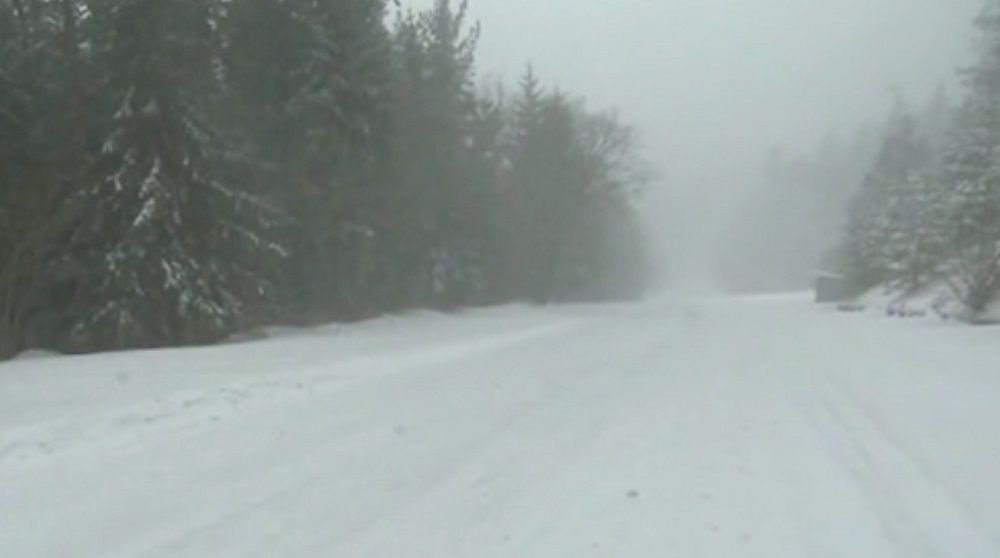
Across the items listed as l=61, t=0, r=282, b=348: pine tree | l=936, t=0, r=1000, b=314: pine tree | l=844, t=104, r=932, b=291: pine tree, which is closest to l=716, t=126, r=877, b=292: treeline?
l=844, t=104, r=932, b=291: pine tree

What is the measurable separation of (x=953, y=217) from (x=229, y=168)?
65.8ft

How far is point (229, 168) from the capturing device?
2205 cm

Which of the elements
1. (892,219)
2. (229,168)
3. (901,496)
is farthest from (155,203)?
(892,219)

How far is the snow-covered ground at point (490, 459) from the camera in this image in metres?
5.69

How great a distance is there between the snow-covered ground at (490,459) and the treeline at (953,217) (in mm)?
12216

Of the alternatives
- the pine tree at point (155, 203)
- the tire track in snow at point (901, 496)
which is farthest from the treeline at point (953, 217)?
the pine tree at point (155, 203)

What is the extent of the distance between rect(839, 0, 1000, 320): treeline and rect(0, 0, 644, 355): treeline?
16.5 m

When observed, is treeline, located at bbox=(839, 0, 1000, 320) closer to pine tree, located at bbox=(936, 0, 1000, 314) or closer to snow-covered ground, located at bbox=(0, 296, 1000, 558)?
pine tree, located at bbox=(936, 0, 1000, 314)

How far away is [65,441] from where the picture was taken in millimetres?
8172

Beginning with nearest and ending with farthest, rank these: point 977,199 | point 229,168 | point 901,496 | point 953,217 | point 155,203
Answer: point 901,496 < point 155,203 < point 229,168 < point 977,199 < point 953,217

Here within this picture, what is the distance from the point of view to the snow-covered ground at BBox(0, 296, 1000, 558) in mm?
5688

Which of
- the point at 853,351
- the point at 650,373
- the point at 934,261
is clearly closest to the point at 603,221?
the point at 934,261

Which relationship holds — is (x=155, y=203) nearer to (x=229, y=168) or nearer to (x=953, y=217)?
(x=229, y=168)

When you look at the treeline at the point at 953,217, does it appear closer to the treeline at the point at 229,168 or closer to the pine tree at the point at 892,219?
the pine tree at the point at 892,219
